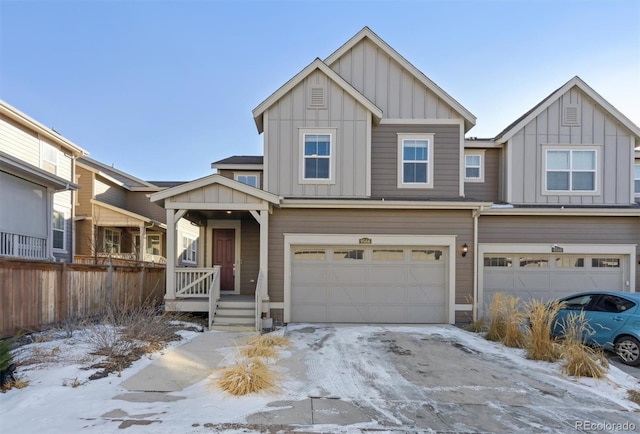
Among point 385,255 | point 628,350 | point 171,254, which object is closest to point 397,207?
point 385,255

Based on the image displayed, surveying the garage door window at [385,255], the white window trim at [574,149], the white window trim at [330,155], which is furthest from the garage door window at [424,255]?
the white window trim at [574,149]

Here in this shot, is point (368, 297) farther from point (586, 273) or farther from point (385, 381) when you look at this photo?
point (586, 273)

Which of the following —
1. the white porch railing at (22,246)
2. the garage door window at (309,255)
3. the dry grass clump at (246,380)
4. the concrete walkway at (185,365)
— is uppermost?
the white porch railing at (22,246)

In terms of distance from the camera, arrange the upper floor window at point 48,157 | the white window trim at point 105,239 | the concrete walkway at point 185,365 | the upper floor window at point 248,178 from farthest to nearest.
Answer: the white window trim at point 105,239, the upper floor window at point 248,178, the upper floor window at point 48,157, the concrete walkway at point 185,365

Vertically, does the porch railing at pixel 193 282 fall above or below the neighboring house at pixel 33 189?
below

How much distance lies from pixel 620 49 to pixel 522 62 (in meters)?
2.68

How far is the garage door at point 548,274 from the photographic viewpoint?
37.5 ft

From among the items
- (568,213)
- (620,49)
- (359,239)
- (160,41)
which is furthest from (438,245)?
(160,41)

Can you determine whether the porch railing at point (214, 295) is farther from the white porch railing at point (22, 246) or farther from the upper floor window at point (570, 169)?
the upper floor window at point (570, 169)

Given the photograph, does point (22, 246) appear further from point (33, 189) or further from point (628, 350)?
point (628, 350)

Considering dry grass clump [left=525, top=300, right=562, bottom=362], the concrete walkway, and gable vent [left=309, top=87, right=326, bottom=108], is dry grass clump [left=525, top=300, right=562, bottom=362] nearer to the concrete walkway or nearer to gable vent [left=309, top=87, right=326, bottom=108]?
the concrete walkway

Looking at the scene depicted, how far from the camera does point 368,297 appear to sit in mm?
10750

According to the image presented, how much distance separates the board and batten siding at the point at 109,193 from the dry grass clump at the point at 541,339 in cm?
1893

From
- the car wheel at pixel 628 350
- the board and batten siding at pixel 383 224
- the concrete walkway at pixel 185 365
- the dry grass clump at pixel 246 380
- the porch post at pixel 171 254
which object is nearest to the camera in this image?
the dry grass clump at pixel 246 380
